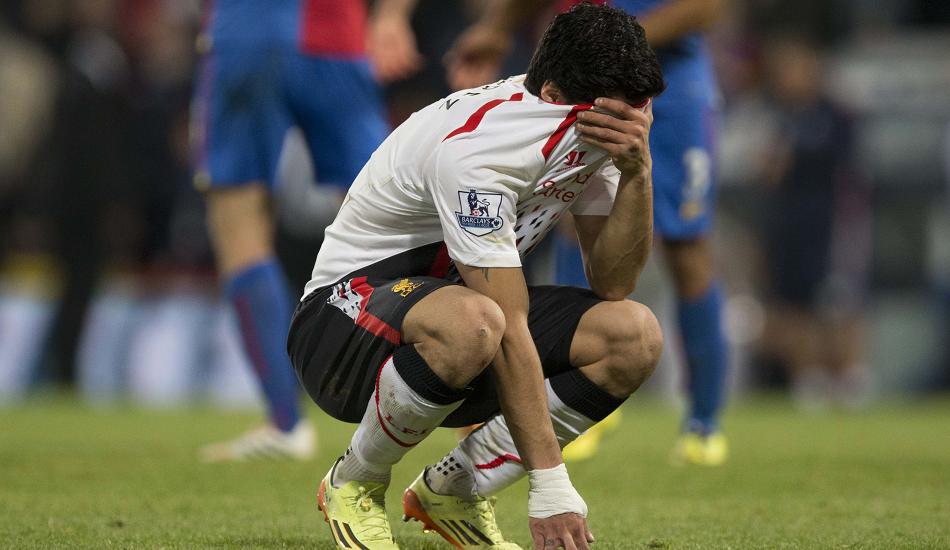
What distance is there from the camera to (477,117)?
3096 mm

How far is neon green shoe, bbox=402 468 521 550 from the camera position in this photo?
332 cm

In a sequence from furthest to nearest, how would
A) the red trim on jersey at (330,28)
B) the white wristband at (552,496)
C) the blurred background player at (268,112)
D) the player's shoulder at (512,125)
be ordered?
the red trim on jersey at (330,28)
the blurred background player at (268,112)
the player's shoulder at (512,125)
the white wristband at (552,496)

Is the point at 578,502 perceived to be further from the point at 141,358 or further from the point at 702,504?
the point at 141,358

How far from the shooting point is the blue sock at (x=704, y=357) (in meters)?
5.33

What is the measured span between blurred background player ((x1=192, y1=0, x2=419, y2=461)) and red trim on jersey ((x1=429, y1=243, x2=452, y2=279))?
2050mm

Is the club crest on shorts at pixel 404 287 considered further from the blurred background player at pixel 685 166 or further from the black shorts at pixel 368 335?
the blurred background player at pixel 685 166

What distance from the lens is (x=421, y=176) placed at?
124 inches

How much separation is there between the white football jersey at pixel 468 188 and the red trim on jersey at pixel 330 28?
2269 mm

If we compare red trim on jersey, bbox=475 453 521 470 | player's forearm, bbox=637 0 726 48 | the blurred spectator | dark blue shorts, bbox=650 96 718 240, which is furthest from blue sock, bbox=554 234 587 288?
the blurred spectator

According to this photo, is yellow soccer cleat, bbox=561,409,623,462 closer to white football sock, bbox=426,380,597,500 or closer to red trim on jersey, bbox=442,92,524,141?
white football sock, bbox=426,380,597,500

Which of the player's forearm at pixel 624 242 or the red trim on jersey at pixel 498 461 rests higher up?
the player's forearm at pixel 624 242

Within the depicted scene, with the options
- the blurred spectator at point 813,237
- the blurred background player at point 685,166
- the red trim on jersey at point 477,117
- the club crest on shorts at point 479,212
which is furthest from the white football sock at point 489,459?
the blurred spectator at point 813,237

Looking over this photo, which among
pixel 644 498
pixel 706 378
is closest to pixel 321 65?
pixel 706 378

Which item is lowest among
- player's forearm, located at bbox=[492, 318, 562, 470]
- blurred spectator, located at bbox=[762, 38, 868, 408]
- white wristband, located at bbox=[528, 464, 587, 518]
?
blurred spectator, located at bbox=[762, 38, 868, 408]
